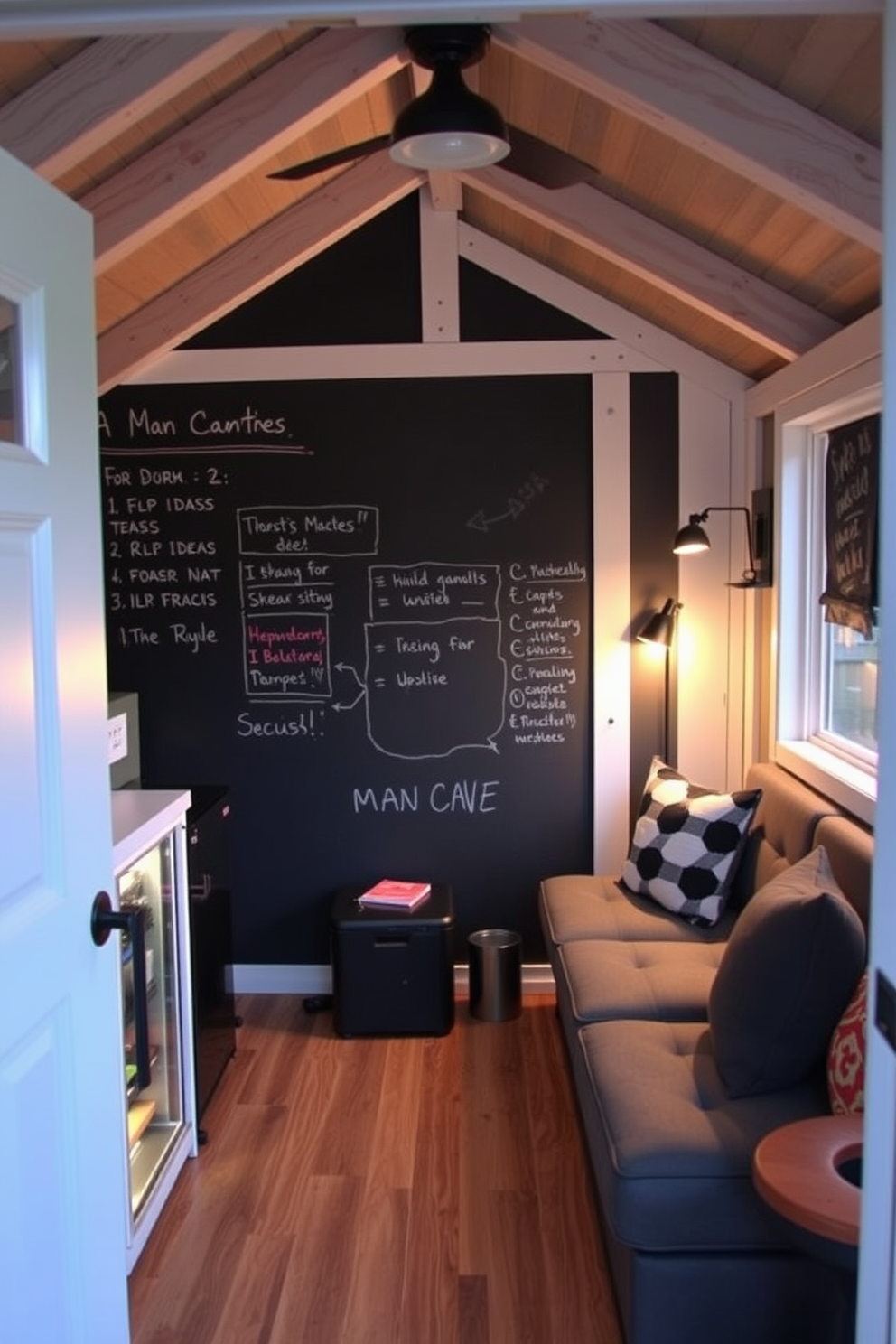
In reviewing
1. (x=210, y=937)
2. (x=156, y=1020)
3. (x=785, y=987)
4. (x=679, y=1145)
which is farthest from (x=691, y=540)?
(x=156, y=1020)

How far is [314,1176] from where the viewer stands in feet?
10.1

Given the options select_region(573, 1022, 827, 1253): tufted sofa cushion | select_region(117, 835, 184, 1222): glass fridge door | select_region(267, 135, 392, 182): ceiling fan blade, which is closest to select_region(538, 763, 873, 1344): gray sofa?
select_region(573, 1022, 827, 1253): tufted sofa cushion

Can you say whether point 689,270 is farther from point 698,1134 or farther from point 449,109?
point 698,1134

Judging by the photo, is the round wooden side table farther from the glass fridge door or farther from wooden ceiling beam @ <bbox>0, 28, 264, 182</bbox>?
wooden ceiling beam @ <bbox>0, 28, 264, 182</bbox>

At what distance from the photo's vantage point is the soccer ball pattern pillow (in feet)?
11.7

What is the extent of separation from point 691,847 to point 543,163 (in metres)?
2.13

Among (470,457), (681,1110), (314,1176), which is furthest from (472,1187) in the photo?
(470,457)

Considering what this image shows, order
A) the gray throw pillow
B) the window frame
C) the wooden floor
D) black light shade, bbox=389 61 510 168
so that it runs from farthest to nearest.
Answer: the window frame
the wooden floor
the gray throw pillow
black light shade, bbox=389 61 510 168

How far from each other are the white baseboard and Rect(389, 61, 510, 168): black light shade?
10.0ft

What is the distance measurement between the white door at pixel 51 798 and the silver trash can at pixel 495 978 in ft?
7.67

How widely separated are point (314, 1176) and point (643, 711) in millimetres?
2017

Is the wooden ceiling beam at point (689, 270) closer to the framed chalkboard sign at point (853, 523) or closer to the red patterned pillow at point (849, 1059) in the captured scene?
the framed chalkboard sign at point (853, 523)

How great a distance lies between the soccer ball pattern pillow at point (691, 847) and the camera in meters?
3.57

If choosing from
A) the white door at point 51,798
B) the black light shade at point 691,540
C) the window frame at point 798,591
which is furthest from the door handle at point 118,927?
the black light shade at point 691,540
